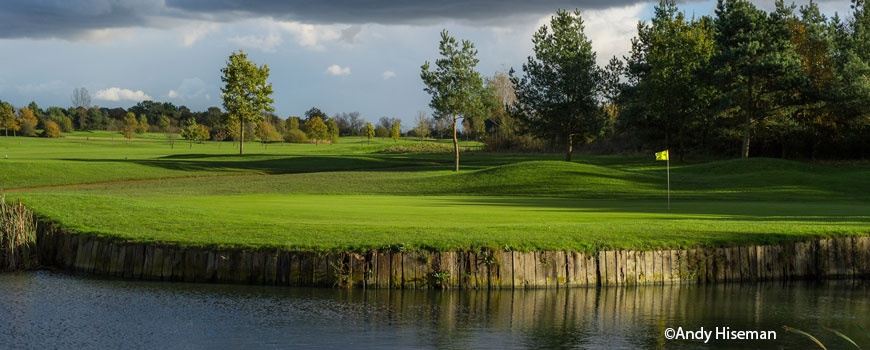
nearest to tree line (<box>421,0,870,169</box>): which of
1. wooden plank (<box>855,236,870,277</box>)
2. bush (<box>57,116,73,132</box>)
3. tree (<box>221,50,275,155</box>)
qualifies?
tree (<box>221,50,275,155</box>)

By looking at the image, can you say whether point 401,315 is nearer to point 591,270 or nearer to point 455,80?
point 591,270

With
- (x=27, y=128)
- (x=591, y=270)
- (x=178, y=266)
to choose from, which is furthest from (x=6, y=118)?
(x=591, y=270)

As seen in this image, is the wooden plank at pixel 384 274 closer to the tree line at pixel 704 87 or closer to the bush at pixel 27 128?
the tree line at pixel 704 87

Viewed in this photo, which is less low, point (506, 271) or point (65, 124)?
point (65, 124)

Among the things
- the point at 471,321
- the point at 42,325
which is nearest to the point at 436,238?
the point at 471,321

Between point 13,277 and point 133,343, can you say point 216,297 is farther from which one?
point 13,277

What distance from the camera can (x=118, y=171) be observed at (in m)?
53.6

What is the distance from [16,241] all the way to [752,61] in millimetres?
53965

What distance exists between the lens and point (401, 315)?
12.9 metres

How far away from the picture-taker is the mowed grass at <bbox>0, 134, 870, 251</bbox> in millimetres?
16406

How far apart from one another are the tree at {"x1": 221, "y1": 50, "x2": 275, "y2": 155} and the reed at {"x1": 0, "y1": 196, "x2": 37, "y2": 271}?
55.4 metres

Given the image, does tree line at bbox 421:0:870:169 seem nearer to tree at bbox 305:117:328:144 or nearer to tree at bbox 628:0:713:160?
tree at bbox 628:0:713:160

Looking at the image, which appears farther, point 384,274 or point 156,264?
point 156,264

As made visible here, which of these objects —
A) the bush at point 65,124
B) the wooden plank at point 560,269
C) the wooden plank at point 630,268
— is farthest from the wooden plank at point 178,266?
the bush at point 65,124
